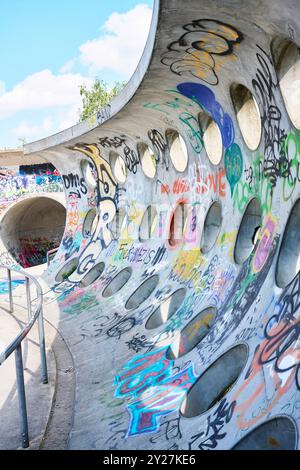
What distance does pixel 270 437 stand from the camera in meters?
4.74

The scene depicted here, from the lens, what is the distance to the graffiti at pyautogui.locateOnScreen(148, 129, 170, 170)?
42.7 ft

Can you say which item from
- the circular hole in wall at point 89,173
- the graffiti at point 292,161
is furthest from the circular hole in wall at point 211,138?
the circular hole in wall at point 89,173

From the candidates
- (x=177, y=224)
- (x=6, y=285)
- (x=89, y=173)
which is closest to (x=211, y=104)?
(x=177, y=224)

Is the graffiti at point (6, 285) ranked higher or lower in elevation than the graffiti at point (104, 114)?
lower

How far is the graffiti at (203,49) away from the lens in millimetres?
6088

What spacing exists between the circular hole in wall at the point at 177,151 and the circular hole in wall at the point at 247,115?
398cm

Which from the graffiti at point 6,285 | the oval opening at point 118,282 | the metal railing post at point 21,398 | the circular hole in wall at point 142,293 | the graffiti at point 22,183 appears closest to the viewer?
the metal railing post at point 21,398

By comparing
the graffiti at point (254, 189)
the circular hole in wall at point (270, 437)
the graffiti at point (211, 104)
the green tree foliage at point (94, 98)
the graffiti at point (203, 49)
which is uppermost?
the green tree foliage at point (94, 98)

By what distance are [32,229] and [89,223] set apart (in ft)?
61.5

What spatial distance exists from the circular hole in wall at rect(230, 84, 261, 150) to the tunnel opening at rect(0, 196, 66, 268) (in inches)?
987

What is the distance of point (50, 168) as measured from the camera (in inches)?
1407

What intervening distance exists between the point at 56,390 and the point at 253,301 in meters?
4.05

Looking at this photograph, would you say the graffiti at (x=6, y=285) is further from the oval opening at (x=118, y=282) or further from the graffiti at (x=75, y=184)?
the oval opening at (x=118, y=282)
